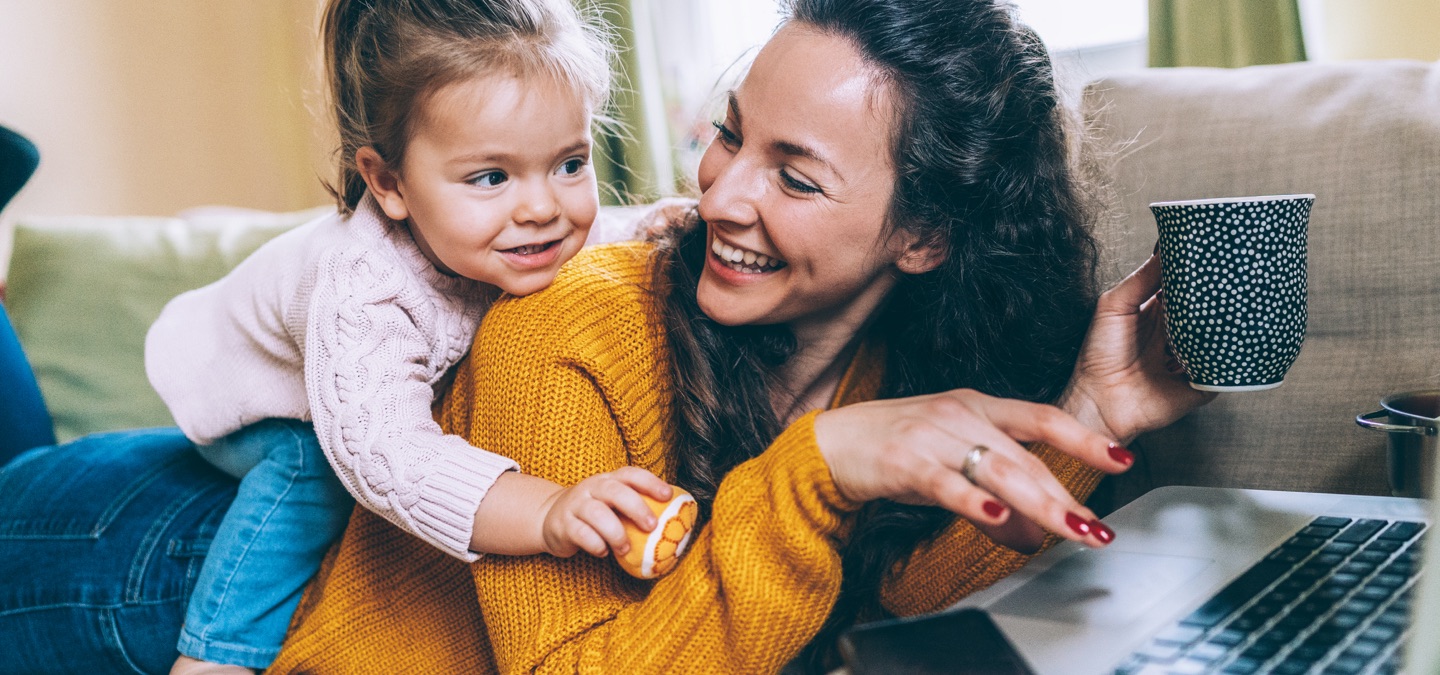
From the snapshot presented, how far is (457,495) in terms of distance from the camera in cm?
96

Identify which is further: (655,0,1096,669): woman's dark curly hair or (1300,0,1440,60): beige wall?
(1300,0,1440,60): beige wall

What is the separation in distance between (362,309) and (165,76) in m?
2.95

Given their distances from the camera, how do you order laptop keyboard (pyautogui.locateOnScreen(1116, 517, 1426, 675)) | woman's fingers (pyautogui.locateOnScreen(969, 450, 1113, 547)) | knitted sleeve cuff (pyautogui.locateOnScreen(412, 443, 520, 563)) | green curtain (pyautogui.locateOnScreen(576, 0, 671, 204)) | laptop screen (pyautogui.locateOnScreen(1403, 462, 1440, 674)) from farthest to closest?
green curtain (pyautogui.locateOnScreen(576, 0, 671, 204)), knitted sleeve cuff (pyautogui.locateOnScreen(412, 443, 520, 563)), woman's fingers (pyautogui.locateOnScreen(969, 450, 1113, 547)), laptop keyboard (pyautogui.locateOnScreen(1116, 517, 1426, 675)), laptop screen (pyautogui.locateOnScreen(1403, 462, 1440, 674))

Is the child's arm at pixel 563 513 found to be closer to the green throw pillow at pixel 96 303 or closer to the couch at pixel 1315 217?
the couch at pixel 1315 217

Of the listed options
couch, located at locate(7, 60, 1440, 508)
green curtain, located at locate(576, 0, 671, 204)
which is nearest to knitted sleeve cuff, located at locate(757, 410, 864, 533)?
couch, located at locate(7, 60, 1440, 508)

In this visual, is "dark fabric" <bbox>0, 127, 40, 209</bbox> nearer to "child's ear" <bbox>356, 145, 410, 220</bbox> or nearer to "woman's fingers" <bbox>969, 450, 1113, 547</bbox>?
"child's ear" <bbox>356, 145, 410, 220</bbox>

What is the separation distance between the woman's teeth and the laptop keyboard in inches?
21.4

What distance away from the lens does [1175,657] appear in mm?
610

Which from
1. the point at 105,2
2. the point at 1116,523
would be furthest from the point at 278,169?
the point at 1116,523

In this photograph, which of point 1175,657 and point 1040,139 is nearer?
point 1175,657

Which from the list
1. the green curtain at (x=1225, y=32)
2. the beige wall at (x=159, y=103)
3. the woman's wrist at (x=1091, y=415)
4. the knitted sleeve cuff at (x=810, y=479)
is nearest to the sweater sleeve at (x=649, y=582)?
the knitted sleeve cuff at (x=810, y=479)

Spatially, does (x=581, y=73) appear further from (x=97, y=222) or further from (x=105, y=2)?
(x=105, y=2)

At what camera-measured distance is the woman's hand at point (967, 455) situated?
73cm

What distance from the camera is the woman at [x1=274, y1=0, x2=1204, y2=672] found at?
879 millimetres
